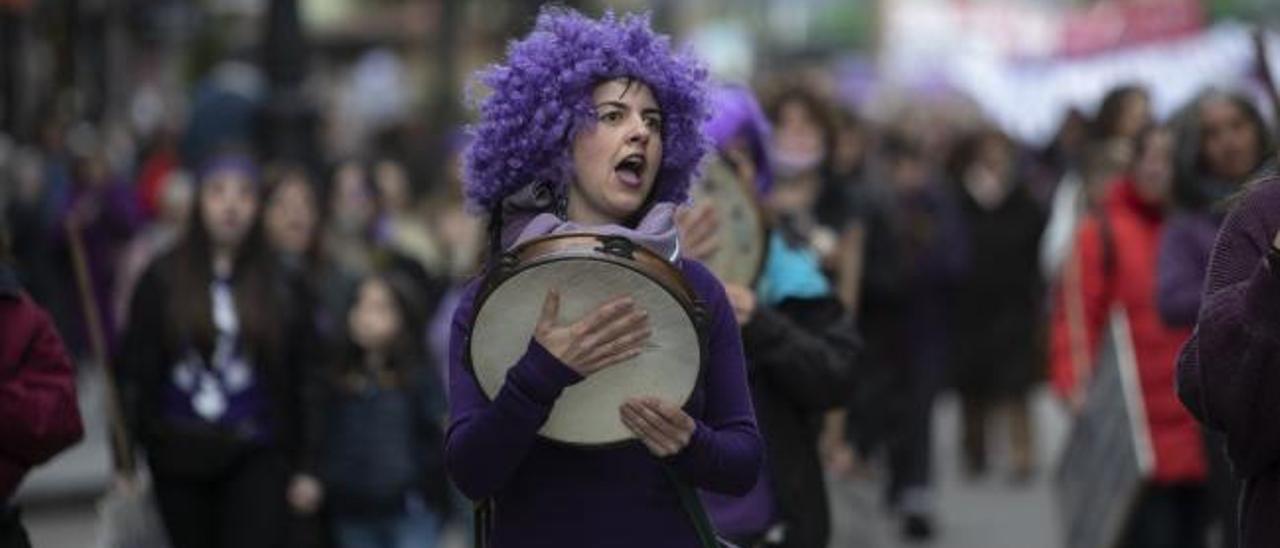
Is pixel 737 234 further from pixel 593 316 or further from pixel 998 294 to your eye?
pixel 998 294

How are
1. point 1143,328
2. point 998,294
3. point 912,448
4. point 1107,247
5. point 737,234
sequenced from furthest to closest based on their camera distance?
point 998,294 < point 912,448 < point 1107,247 < point 1143,328 < point 737,234

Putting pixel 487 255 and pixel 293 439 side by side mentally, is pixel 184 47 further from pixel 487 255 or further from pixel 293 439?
pixel 487 255

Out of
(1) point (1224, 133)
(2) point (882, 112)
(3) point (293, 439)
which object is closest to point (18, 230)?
(2) point (882, 112)

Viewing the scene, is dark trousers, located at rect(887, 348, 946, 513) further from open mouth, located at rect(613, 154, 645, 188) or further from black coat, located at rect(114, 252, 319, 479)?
open mouth, located at rect(613, 154, 645, 188)

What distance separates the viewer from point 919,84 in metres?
28.8

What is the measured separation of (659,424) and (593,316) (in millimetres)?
210

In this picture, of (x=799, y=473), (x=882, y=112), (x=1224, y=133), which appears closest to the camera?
(x=799, y=473)

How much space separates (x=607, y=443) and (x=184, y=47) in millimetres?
34466

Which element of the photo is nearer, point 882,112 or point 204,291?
point 204,291

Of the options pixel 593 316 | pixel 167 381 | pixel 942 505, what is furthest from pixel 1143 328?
pixel 942 505

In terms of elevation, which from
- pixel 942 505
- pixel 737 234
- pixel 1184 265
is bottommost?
pixel 942 505

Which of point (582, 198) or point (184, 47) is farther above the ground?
point (582, 198)

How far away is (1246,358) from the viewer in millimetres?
4598

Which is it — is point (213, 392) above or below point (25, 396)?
below
